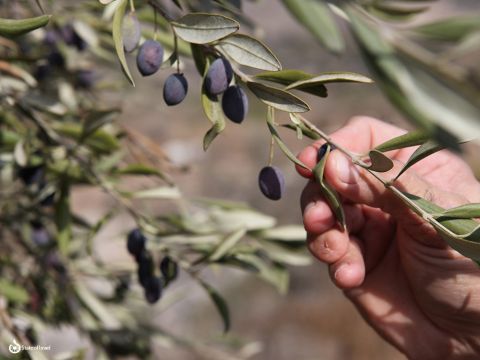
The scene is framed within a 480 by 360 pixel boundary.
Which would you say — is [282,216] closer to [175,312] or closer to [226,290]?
[226,290]

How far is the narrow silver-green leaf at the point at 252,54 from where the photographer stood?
2.18 ft

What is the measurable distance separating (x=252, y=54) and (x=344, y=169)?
218mm

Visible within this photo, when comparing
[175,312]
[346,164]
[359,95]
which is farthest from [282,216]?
[346,164]

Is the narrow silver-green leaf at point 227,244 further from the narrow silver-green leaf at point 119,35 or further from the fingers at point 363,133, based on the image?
the narrow silver-green leaf at point 119,35

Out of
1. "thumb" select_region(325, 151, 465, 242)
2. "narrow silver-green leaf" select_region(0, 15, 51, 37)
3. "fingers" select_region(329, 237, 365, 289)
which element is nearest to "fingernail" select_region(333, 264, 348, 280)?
"fingers" select_region(329, 237, 365, 289)

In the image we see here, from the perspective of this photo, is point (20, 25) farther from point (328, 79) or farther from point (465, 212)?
point (465, 212)

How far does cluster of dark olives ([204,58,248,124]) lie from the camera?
2.24ft

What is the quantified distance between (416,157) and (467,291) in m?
0.48

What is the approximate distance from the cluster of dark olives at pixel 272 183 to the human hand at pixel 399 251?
0.07 metres

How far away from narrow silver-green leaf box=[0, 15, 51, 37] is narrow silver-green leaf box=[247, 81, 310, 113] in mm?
219

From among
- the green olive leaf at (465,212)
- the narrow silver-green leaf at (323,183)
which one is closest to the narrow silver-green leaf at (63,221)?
the narrow silver-green leaf at (323,183)

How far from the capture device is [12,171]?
3.86 ft

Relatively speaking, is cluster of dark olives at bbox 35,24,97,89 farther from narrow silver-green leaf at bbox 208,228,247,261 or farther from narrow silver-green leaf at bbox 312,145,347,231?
narrow silver-green leaf at bbox 312,145,347,231

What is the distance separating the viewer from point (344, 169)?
0.83 m
